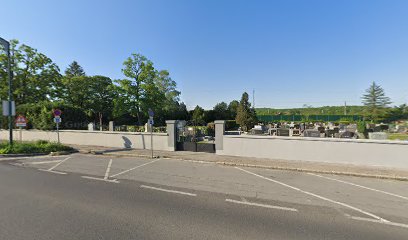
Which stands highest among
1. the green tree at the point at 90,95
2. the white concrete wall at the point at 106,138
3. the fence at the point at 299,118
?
the green tree at the point at 90,95

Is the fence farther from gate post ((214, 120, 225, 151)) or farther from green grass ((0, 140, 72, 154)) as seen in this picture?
green grass ((0, 140, 72, 154))

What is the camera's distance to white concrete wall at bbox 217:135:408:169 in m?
9.30

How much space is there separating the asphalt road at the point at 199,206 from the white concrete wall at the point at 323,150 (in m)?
2.17

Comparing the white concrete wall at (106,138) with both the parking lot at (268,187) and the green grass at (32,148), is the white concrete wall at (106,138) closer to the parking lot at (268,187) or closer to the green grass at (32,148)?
the green grass at (32,148)

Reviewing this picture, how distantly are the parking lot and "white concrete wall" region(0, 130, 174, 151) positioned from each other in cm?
369

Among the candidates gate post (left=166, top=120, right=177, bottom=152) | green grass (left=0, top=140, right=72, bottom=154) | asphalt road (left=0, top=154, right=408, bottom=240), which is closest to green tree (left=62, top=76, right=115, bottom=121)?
green grass (left=0, top=140, right=72, bottom=154)

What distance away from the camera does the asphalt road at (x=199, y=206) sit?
4.00 metres

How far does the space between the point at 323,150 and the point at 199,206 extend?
7571mm

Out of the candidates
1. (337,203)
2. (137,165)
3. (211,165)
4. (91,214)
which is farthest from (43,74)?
(337,203)

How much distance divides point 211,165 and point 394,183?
649 cm

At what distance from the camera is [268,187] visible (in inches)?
273

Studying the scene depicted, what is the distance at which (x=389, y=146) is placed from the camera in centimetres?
934

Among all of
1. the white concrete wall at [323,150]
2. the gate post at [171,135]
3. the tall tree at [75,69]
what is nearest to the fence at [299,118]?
the gate post at [171,135]

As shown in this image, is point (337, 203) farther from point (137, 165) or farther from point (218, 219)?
point (137, 165)
